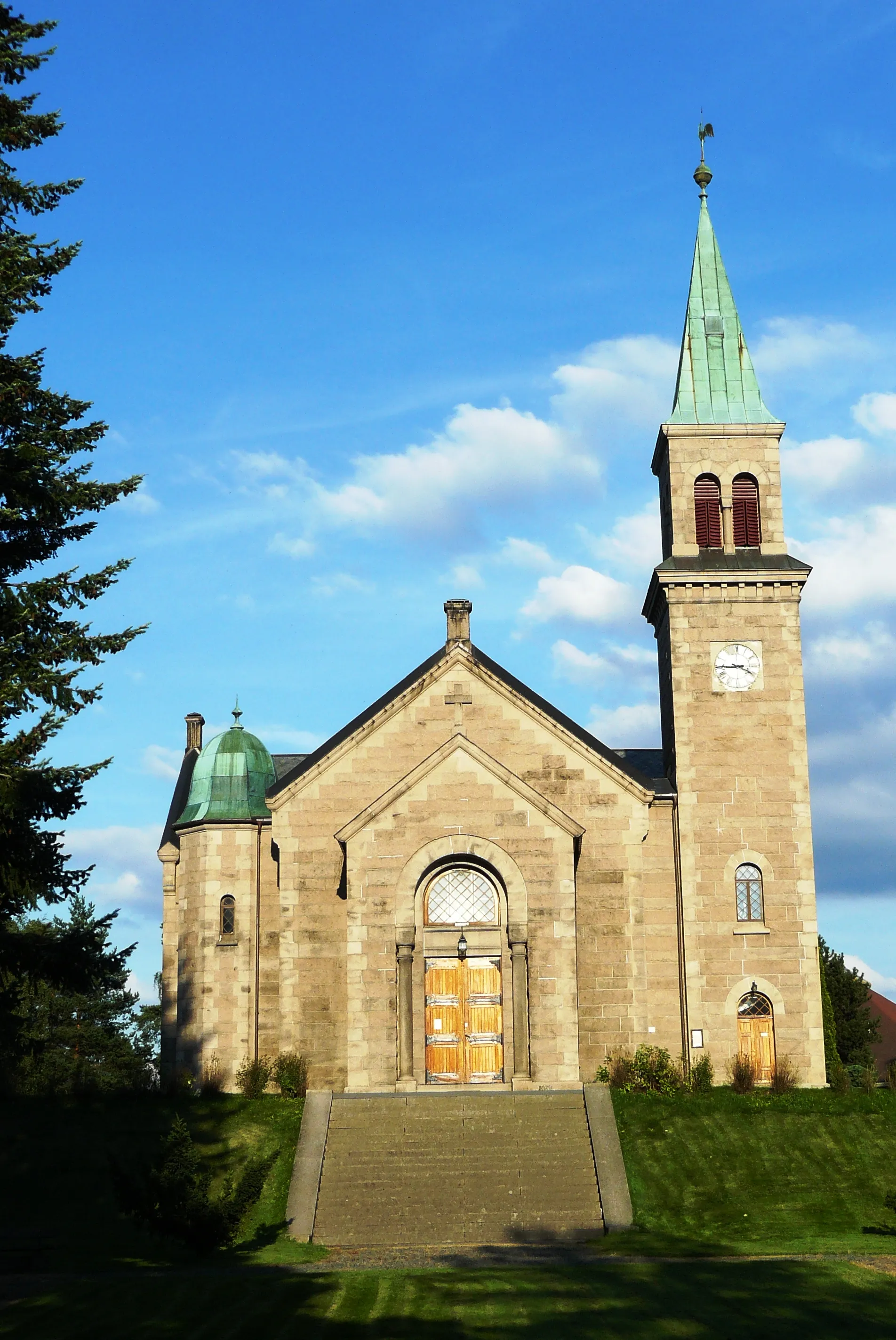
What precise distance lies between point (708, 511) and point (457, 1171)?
20.1 meters

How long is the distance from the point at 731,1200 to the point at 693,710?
579 inches

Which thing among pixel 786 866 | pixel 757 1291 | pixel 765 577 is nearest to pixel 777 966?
pixel 786 866

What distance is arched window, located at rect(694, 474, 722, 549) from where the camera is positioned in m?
42.0

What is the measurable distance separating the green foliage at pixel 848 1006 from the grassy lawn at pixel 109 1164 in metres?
30.4

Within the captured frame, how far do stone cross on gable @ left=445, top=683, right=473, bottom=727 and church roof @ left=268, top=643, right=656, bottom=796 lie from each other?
0.78 m

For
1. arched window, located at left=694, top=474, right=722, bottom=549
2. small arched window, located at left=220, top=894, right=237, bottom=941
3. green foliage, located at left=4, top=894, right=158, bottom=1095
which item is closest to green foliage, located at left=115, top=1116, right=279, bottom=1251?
small arched window, located at left=220, top=894, right=237, bottom=941

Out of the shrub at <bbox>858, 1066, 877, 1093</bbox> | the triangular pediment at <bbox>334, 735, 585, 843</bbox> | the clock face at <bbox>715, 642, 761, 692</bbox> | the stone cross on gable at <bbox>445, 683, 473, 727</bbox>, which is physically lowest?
the shrub at <bbox>858, 1066, 877, 1093</bbox>

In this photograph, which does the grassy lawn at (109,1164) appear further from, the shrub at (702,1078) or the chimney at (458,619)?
the chimney at (458,619)

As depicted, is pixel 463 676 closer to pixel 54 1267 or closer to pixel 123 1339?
pixel 54 1267

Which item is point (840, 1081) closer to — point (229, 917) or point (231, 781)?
point (229, 917)

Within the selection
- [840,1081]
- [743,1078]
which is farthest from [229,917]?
[840,1081]

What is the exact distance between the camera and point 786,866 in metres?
39.2

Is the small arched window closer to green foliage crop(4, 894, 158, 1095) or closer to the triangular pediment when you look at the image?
the triangular pediment

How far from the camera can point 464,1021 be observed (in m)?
36.5
